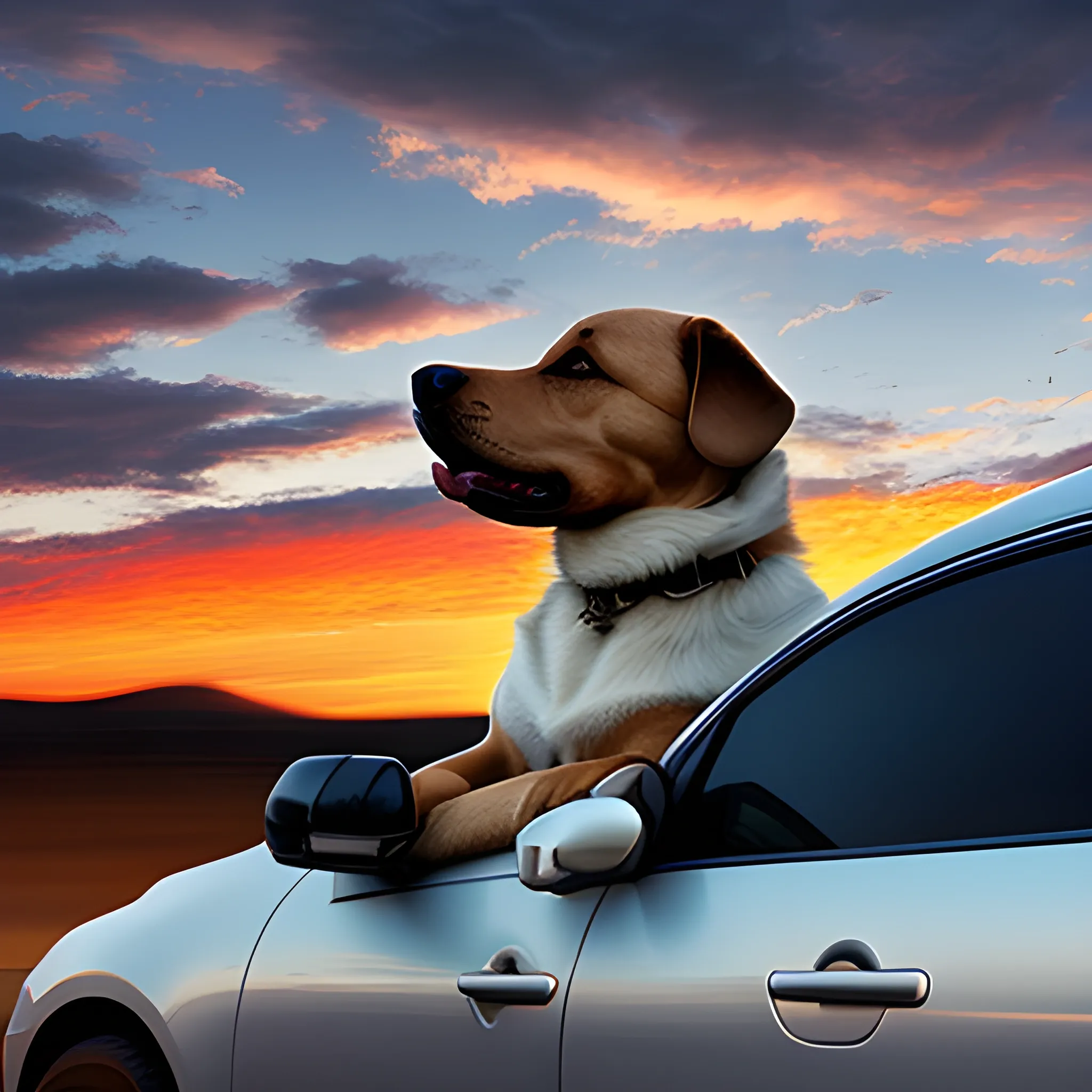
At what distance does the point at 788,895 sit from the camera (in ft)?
6.31

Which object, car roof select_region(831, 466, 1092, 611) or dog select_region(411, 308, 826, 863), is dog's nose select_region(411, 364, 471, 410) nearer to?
dog select_region(411, 308, 826, 863)

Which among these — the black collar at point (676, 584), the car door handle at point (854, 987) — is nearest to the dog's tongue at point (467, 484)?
the black collar at point (676, 584)

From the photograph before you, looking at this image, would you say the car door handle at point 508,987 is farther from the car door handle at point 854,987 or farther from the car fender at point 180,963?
the car fender at point 180,963

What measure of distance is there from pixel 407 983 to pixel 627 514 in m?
2.07

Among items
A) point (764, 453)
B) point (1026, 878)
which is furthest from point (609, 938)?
point (764, 453)

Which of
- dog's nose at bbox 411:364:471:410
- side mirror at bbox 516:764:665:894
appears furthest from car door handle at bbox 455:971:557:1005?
dog's nose at bbox 411:364:471:410

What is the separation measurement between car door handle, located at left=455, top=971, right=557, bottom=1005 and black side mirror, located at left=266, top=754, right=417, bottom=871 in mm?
272

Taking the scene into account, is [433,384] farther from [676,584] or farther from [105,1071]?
[105,1071]

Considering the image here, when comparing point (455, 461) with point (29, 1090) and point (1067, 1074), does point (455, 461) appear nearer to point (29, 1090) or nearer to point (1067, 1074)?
point (29, 1090)

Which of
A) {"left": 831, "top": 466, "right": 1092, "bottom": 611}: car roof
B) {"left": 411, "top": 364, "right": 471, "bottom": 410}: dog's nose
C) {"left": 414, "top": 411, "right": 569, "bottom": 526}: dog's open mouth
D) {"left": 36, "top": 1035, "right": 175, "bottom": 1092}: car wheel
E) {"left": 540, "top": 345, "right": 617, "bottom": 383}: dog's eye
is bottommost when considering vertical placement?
{"left": 36, "top": 1035, "right": 175, "bottom": 1092}: car wheel

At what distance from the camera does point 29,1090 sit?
308 centimetres

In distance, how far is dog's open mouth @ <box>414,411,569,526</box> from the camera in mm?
4145

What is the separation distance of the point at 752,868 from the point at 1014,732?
45cm

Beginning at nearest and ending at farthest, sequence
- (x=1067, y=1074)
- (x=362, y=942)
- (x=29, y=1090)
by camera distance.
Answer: (x=1067, y=1074)
(x=362, y=942)
(x=29, y=1090)
